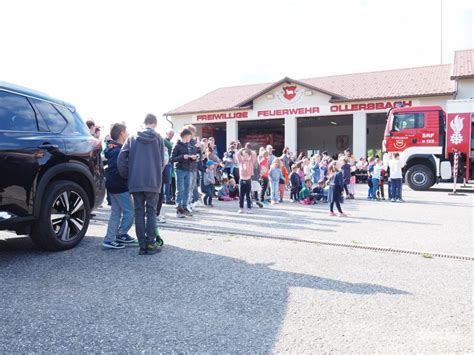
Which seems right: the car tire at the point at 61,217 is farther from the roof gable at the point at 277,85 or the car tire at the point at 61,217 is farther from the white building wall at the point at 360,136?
the roof gable at the point at 277,85

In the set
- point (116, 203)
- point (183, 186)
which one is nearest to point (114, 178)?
point (116, 203)

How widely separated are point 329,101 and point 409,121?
1120 cm

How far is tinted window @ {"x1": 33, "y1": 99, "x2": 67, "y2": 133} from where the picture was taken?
489 centimetres

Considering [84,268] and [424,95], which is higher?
[424,95]

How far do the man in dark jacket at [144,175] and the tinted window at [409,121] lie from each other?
1305 centimetres

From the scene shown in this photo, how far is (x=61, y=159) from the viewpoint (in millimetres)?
4887

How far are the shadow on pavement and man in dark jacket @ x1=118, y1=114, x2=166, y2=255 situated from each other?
0.91 ft

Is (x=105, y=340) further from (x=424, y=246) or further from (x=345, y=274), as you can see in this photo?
(x=424, y=246)

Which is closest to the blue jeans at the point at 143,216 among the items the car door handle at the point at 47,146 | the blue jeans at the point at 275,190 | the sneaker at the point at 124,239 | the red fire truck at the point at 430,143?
the sneaker at the point at 124,239

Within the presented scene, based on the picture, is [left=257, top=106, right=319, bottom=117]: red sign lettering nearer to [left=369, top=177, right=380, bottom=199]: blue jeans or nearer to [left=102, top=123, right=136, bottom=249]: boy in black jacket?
[left=369, top=177, right=380, bottom=199]: blue jeans

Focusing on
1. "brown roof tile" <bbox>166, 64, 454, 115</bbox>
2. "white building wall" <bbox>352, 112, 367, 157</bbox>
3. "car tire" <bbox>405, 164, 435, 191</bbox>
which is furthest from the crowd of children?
"brown roof tile" <bbox>166, 64, 454, 115</bbox>

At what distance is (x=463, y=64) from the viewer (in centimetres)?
2414

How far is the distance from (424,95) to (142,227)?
22.3 m

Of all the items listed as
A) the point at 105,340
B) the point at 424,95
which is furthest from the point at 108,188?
the point at 424,95
